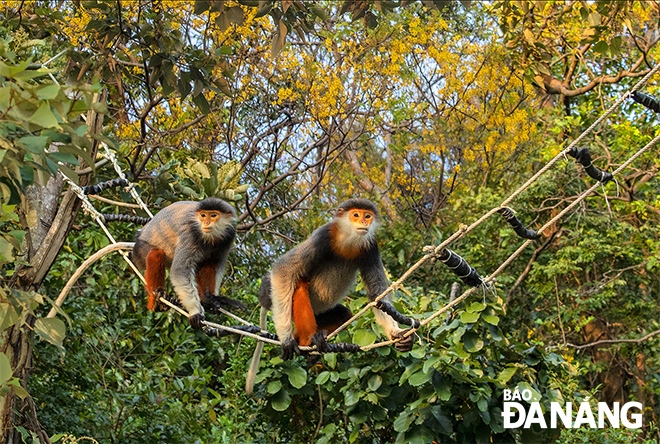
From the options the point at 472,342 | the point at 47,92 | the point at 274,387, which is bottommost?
the point at 274,387

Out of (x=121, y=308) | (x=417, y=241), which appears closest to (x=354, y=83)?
(x=417, y=241)

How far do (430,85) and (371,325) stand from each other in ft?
17.9

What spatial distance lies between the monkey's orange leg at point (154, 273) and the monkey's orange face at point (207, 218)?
0.42 m

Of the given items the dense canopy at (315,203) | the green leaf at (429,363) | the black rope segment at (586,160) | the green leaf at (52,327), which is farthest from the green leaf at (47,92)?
the green leaf at (429,363)

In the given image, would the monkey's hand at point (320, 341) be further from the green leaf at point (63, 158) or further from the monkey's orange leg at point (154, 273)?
the green leaf at point (63, 158)

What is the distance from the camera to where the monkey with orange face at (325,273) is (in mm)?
3035

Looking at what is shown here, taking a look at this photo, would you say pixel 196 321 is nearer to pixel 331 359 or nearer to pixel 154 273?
pixel 154 273

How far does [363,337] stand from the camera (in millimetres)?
3850

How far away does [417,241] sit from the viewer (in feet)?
25.5

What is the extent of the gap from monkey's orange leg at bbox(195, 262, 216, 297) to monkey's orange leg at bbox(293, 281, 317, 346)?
2.40 feet

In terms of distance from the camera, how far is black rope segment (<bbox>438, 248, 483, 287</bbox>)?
2531mm

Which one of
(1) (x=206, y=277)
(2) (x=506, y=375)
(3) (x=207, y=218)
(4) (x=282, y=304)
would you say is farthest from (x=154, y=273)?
(2) (x=506, y=375)

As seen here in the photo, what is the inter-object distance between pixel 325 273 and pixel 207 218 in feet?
2.43

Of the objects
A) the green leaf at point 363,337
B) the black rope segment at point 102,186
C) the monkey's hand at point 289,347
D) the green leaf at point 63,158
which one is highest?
the green leaf at point 63,158
